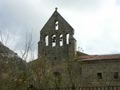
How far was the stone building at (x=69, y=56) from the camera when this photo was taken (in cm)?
3534

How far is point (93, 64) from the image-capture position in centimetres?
3638

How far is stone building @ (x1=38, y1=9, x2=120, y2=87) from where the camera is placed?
35344 mm

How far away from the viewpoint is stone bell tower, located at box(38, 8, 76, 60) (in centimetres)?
3794

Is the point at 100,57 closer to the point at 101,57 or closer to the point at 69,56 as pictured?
the point at 101,57

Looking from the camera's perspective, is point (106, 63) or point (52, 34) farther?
point (52, 34)

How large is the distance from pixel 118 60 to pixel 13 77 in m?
25.0

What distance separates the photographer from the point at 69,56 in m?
37.7

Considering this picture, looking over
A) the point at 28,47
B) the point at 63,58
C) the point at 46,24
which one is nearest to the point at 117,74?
the point at 63,58

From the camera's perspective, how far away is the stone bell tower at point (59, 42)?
37.9 m

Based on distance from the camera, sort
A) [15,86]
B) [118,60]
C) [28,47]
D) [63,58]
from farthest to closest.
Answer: [63,58], [118,60], [28,47], [15,86]

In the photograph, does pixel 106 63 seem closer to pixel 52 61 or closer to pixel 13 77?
pixel 52 61

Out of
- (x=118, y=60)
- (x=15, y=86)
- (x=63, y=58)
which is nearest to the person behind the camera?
(x=15, y=86)

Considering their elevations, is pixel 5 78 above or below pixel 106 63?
below

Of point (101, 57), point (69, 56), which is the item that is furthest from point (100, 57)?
point (69, 56)
